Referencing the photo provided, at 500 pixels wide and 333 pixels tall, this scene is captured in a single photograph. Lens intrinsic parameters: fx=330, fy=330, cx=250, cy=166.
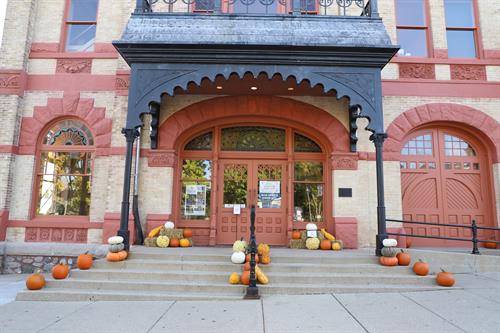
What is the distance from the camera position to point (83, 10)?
1084 centimetres

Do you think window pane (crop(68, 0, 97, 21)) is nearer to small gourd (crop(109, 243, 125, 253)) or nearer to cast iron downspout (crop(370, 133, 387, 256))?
small gourd (crop(109, 243, 125, 253))

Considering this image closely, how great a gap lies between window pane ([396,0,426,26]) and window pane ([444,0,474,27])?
32.9 inches

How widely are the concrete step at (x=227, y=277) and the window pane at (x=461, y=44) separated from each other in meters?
7.53

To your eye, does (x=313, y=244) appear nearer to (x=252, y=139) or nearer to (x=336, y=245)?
(x=336, y=245)

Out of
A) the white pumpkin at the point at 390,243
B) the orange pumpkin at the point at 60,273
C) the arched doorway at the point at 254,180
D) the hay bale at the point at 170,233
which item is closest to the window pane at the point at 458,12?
the arched doorway at the point at 254,180

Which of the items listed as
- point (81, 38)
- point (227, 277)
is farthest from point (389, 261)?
point (81, 38)

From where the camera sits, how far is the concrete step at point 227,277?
663 centimetres

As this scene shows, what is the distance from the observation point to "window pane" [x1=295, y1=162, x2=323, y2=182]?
1010 centimetres

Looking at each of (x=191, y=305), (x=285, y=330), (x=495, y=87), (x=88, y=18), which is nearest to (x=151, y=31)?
(x=88, y=18)

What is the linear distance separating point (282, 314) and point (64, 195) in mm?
7802

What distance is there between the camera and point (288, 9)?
34.9 ft

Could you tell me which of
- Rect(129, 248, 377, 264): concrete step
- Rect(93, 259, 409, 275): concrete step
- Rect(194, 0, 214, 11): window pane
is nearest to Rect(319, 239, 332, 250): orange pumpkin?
Rect(129, 248, 377, 264): concrete step

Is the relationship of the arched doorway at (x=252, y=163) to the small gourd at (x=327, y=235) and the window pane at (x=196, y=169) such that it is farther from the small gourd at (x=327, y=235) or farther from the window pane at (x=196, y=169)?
the small gourd at (x=327, y=235)

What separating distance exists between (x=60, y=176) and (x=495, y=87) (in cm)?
1338
